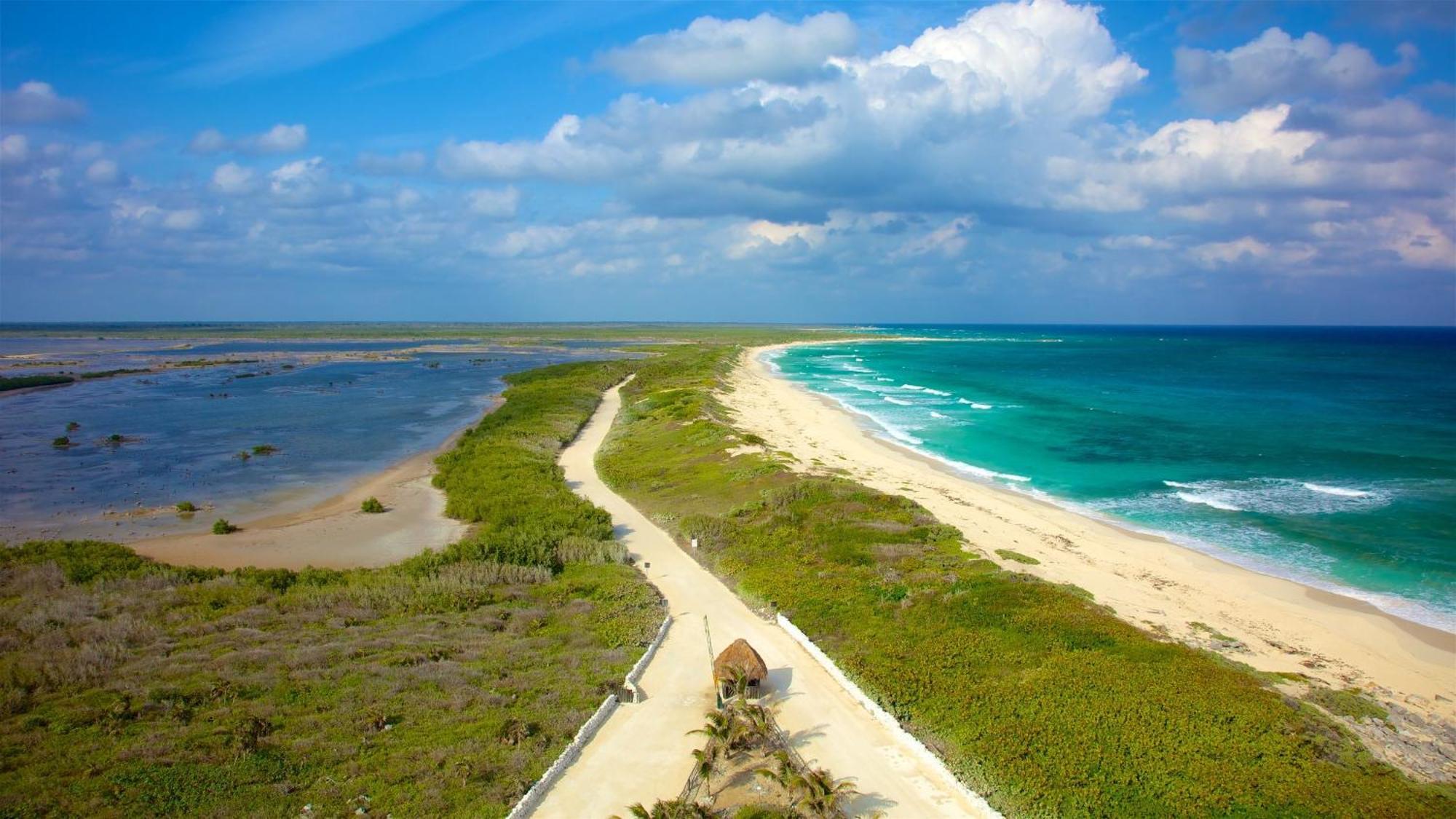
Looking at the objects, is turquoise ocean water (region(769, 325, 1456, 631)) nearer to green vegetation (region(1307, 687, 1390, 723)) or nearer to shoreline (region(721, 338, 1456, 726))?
shoreline (region(721, 338, 1456, 726))

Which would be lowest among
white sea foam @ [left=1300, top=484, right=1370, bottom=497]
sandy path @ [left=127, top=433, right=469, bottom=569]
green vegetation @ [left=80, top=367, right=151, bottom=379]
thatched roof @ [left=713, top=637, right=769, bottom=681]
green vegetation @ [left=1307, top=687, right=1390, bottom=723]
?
sandy path @ [left=127, top=433, right=469, bottom=569]

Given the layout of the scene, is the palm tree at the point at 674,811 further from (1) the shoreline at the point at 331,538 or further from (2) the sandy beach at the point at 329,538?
(2) the sandy beach at the point at 329,538

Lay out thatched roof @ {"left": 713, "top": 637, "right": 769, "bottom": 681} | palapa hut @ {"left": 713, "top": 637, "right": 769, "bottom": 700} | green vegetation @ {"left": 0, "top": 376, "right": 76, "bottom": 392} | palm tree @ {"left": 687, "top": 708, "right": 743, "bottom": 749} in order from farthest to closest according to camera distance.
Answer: green vegetation @ {"left": 0, "top": 376, "right": 76, "bottom": 392} → thatched roof @ {"left": 713, "top": 637, "right": 769, "bottom": 681} → palapa hut @ {"left": 713, "top": 637, "right": 769, "bottom": 700} → palm tree @ {"left": 687, "top": 708, "right": 743, "bottom": 749}

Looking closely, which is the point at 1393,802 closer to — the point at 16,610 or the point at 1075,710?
the point at 1075,710

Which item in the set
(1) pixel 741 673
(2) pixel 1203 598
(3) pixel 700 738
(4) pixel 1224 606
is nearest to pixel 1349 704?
(4) pixel 1224 606

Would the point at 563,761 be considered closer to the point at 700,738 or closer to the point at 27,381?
the point at 700,738

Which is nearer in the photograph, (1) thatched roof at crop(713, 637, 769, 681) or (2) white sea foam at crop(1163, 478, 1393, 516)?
(1) thatched roof at crop(713, 637, 769, 681)

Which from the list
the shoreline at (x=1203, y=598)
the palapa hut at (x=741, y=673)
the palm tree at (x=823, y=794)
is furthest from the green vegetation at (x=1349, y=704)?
the palapa hut at (x=741, y=673)

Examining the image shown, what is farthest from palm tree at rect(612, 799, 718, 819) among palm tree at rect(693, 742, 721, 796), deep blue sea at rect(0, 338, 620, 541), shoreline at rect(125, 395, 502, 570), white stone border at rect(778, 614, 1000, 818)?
deep blue sea at rect(0, 338, 620, 541)

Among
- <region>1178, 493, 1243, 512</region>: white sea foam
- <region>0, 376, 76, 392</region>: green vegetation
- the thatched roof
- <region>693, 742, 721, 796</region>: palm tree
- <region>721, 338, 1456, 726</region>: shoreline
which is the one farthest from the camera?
<region>0, 376, 76, 392</region>: green vegetation
